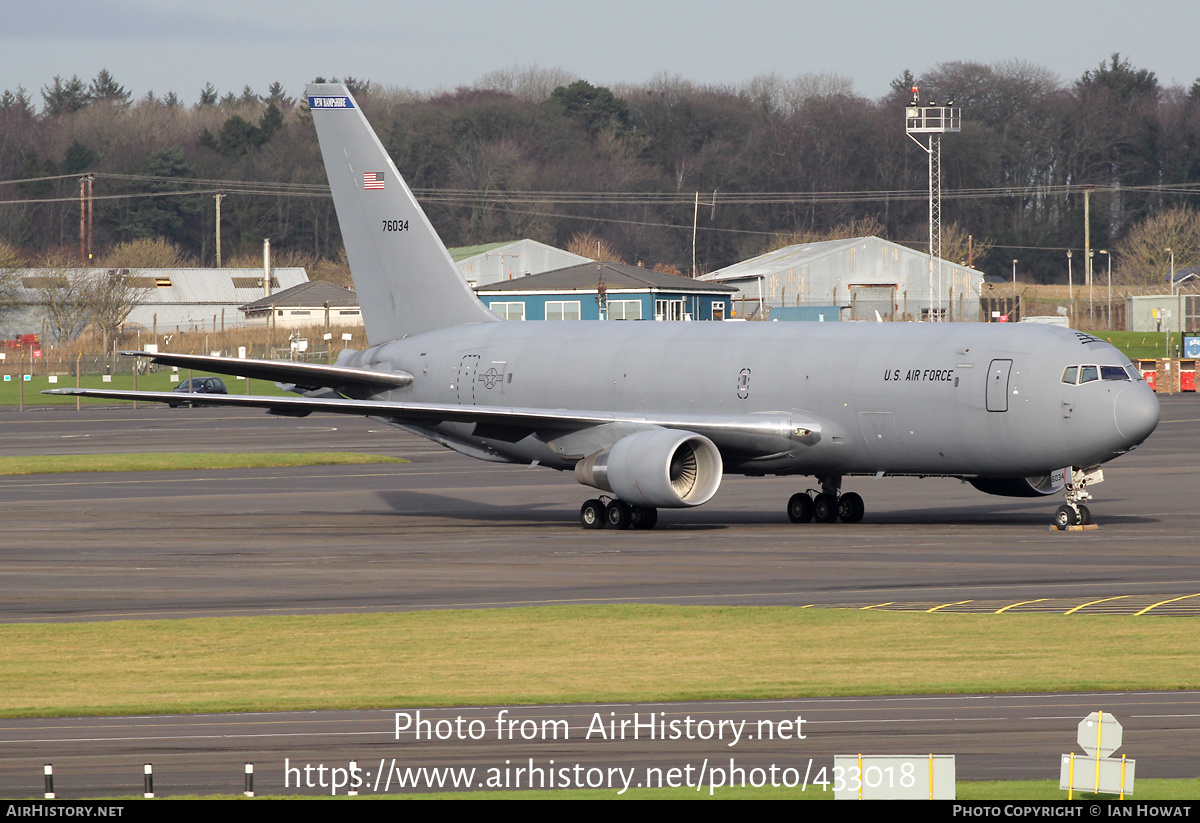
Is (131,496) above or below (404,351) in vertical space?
below

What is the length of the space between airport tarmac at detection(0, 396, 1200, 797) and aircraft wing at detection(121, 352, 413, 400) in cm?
337

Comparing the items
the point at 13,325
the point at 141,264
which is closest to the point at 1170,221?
the point at 141,264

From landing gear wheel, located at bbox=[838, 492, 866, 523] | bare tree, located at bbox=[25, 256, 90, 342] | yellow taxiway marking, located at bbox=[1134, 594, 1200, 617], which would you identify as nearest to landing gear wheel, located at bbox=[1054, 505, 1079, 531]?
landing gear wheel, located at bbox=[838, 492, 866, 523]

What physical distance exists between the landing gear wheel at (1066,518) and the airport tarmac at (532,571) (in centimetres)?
49

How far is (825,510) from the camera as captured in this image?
37.7 m

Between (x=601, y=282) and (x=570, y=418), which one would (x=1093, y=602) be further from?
(x=601, y=282)

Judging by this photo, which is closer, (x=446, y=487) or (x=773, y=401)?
(x=773, y=401)

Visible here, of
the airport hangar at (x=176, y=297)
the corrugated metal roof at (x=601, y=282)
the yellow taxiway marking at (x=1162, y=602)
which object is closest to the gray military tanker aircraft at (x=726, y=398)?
the yellow taxiway marking at (x=1162, y=602)

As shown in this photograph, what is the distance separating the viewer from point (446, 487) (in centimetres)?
4816

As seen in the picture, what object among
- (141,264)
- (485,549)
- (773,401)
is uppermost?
(141,264)

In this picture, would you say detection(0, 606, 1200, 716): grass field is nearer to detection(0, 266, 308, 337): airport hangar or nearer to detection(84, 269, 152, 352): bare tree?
detection(84, 269, 152, 352): bare tree

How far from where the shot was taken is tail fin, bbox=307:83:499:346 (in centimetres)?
4284

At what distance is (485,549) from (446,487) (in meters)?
15.9

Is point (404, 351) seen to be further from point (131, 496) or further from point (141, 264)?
point (141, 264)
